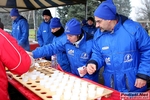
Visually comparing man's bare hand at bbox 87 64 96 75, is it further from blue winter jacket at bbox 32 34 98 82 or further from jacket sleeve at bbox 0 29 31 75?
jacket sleeve at bbox 0 29 31 75

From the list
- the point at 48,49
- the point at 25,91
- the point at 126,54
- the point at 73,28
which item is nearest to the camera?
the point at 25,91

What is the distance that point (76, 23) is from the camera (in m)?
2.41

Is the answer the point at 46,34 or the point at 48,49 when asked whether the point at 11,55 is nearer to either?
the point at 48,49

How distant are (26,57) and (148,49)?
1.14 m

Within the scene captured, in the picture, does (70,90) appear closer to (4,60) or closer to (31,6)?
(4,60)

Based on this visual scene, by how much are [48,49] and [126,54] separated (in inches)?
44.3

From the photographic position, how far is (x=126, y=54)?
1895 mm

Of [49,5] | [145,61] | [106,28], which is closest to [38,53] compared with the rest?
[106,28]

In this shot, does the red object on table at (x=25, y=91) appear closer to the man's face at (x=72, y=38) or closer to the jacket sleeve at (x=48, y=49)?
the jacket sleeve at (x=48, y=49)

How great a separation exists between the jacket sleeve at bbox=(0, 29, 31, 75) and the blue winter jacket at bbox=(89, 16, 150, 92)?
82 cm

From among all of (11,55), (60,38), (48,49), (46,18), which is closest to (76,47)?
(48,49)

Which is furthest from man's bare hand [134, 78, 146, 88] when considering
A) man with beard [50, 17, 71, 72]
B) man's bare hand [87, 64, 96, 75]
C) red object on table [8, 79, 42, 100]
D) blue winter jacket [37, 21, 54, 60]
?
blue winter jacket [37, 21, 54, 60]

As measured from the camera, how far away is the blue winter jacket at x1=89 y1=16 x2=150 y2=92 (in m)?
1.84

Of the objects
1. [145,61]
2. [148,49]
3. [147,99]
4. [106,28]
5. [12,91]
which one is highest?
[106,28]
